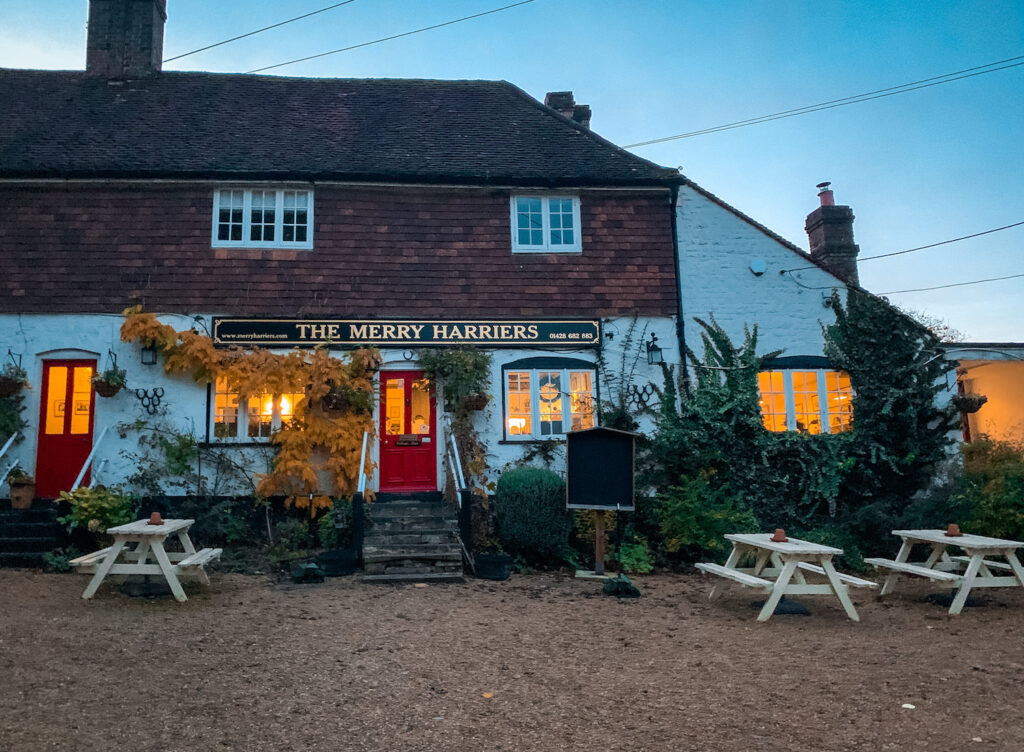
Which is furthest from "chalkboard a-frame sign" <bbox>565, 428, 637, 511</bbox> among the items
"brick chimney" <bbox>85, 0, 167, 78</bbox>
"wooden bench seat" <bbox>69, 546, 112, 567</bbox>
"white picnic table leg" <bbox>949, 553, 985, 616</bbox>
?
"brick chimney" <bbox>85, 0, 167, 78</bbox>

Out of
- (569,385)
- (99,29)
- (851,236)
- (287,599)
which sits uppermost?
(99,29)

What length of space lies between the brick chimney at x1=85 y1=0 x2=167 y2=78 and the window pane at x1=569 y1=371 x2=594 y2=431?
36.5 feet

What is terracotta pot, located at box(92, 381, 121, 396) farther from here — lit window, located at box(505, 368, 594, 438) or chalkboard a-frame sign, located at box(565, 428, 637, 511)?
chalkboard a-frame sign, located at box(565, 428, 637, 511)

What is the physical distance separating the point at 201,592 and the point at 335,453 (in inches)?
130

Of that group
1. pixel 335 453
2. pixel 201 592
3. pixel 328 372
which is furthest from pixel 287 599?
pixel 328 372

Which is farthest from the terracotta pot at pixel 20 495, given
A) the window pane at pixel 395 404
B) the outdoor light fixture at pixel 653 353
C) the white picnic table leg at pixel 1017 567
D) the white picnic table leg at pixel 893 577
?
the white picnic table leg at pixel 1017 567

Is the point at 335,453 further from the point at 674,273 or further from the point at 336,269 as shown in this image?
the point at 674,273

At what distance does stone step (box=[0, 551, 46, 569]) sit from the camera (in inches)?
361

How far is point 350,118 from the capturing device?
13.6 metres

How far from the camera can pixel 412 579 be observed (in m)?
8.70

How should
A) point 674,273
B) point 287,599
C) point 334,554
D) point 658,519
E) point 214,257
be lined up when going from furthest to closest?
point 674,273 < point 214,257 < point 658,519 < point 334,554 < point 287,599

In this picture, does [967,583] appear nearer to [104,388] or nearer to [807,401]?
[807,401]

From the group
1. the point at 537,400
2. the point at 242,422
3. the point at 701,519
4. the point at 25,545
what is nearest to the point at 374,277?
the point at 242,422

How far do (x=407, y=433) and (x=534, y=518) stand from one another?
2948 mm
